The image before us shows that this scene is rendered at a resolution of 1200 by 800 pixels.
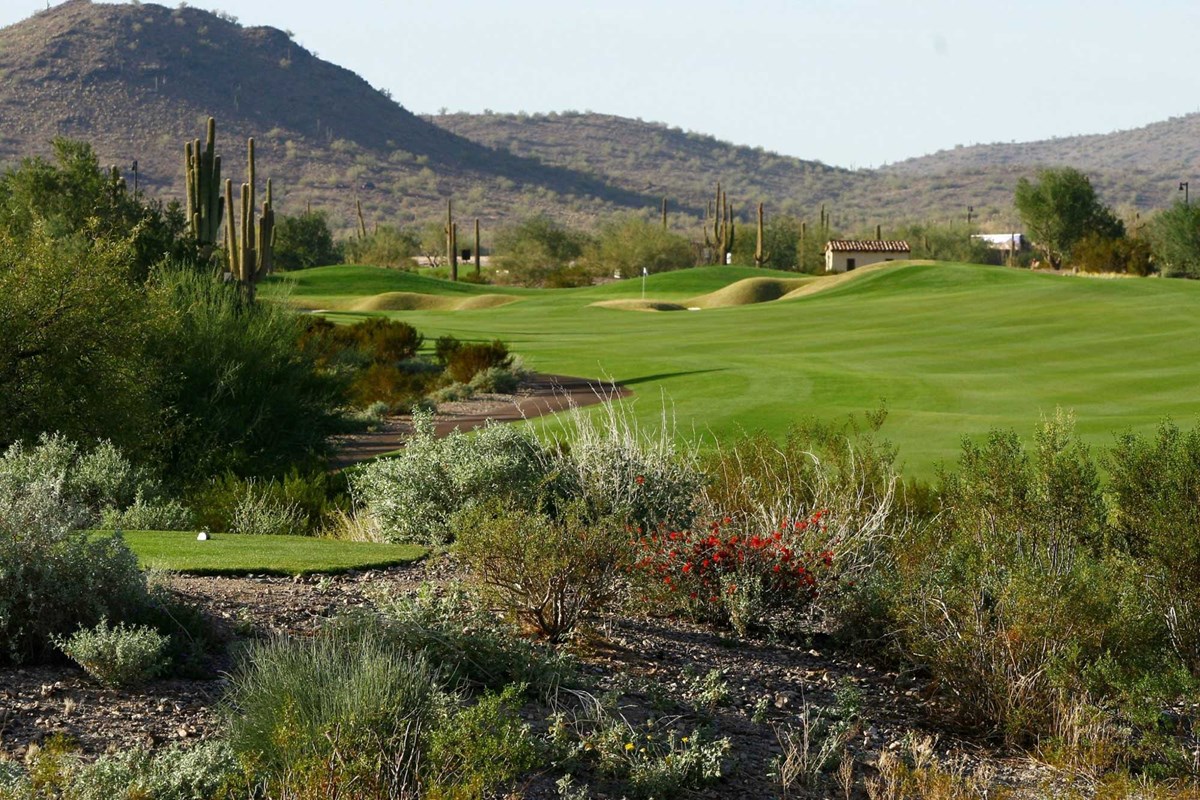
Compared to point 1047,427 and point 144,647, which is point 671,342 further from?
point 144,647

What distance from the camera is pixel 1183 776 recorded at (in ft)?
23.2

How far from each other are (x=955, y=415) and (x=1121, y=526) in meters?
11.4

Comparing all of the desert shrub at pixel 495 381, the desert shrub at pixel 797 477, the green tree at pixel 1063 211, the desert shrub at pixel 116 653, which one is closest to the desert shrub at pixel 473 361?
the desert shrub at pixel 495 381

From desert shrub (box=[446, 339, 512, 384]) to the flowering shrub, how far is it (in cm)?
2115

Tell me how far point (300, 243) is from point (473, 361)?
57.5m

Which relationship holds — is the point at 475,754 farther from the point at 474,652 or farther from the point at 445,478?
the point at 445,478

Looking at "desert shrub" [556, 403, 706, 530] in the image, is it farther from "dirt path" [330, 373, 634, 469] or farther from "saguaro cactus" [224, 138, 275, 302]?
"saguaro cactus" [224, 138, 275, 302]

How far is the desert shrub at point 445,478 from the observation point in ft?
36.2

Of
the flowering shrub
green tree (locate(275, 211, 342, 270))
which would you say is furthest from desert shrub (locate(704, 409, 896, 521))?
green tree (locate(275, 211, 342, 270))

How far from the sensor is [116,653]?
6.72 metres

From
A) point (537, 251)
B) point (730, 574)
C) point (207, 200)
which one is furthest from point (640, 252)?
point (730, 574)

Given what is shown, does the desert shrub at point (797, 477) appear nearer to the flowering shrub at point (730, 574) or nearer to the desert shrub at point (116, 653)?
the flowering shrub at point (730, 574)

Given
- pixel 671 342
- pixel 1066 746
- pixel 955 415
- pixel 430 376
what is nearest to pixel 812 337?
pixel 671 342

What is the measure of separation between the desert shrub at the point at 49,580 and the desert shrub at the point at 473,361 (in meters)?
22.8
